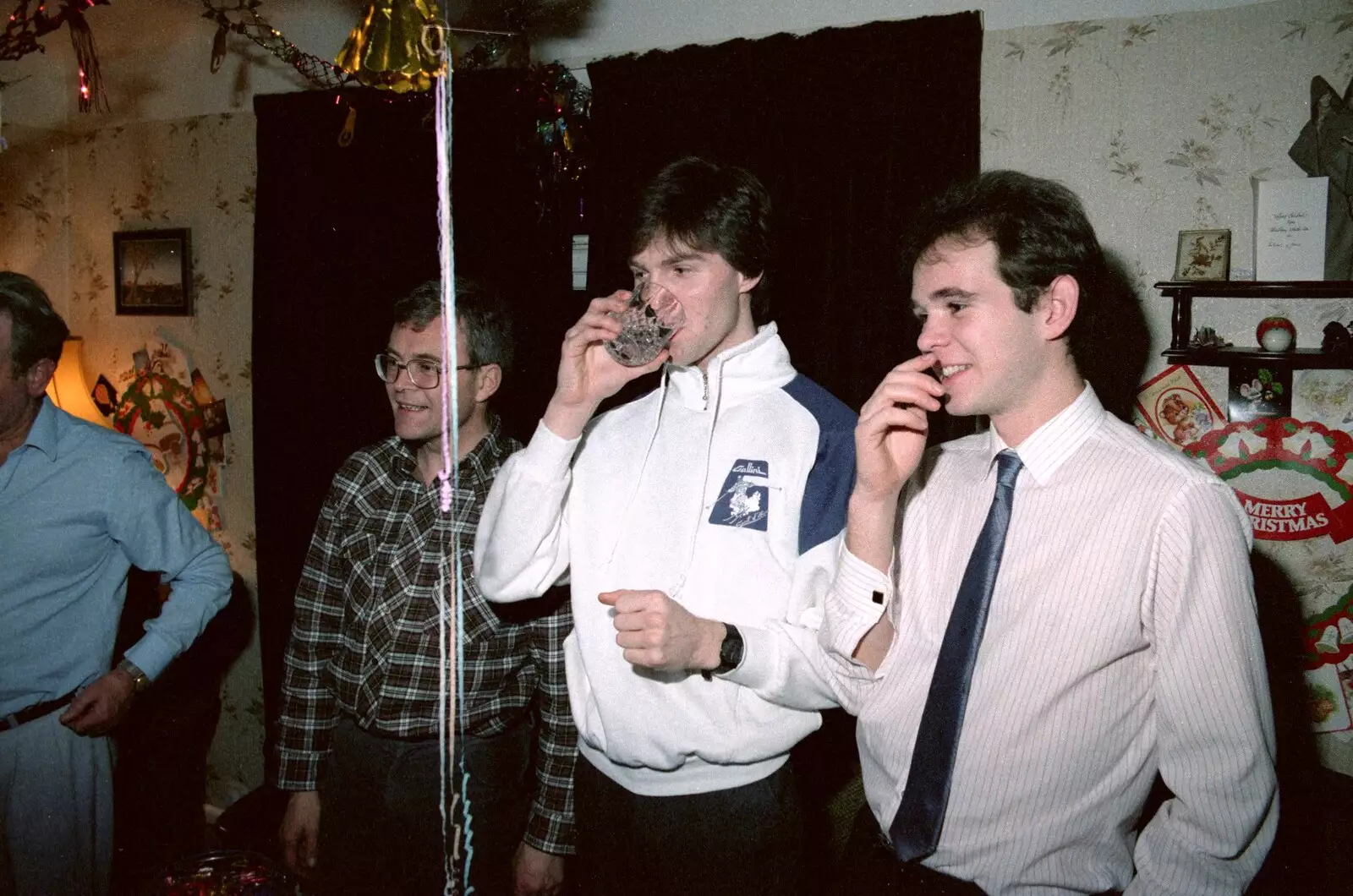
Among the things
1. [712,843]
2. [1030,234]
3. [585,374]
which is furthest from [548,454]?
[1030,234]

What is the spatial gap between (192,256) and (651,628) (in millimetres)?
3119

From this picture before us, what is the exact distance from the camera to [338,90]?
2828 millimetres

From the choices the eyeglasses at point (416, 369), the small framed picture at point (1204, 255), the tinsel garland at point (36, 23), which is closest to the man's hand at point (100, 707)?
the eyeglasses at point (416, 369)

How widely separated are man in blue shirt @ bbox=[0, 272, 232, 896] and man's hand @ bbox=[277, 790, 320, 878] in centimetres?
46

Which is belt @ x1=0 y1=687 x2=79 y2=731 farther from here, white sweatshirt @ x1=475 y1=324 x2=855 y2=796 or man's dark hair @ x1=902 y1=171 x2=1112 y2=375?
man's dark hair @ x1=902 y1=171 x2=1112 y2=375

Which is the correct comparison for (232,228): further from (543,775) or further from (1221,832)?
(1221,832)

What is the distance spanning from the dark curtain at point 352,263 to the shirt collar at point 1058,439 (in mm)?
1694

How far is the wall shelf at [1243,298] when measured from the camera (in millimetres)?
1955

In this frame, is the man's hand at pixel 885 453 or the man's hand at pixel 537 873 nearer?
the man's hand at pixel 885 453

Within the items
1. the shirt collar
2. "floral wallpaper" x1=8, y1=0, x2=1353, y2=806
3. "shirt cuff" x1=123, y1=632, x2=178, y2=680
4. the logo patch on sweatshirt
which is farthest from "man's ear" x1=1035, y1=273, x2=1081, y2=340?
"shirt cuff" x1=123, y1=632, x2=178, y2=680

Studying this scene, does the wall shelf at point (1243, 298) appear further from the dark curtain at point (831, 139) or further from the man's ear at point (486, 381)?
the man's ear at point (486, 381)

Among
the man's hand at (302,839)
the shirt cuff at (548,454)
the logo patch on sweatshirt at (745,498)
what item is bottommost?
the man's hand at (302,839)

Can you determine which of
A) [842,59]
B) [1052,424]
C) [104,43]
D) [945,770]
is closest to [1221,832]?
[945,770]

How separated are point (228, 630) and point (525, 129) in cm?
237
